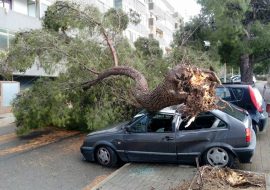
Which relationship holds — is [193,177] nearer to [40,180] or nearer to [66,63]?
[40,180]

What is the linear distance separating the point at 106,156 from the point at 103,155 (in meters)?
0.08

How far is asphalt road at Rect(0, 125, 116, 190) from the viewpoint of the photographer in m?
7.20

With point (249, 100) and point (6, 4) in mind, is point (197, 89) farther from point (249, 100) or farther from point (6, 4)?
point (6, 4)

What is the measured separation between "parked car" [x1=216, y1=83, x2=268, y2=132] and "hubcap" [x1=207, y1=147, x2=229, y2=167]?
3.33 m

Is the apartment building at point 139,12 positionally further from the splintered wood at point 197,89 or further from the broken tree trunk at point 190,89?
the splintered wood at point 197,89

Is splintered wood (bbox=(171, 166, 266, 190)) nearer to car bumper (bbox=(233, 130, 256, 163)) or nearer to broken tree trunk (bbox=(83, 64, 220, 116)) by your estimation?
car bumper (bbox=(233, 130, 256, 163))

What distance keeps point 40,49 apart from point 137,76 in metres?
4.02

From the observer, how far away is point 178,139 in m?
7.55

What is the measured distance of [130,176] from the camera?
7262 millimetres

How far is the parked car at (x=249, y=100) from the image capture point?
33.7ft

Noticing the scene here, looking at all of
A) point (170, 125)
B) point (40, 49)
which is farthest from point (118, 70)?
point (40, 49)

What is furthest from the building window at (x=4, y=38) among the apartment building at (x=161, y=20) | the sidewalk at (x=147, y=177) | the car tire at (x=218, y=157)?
the apartment building at (x=161, y=20)

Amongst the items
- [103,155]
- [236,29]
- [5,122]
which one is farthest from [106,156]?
[236,29]

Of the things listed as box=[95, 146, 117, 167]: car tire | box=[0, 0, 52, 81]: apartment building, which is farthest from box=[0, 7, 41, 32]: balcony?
box=[95, 146, 117, 167]: car tire
